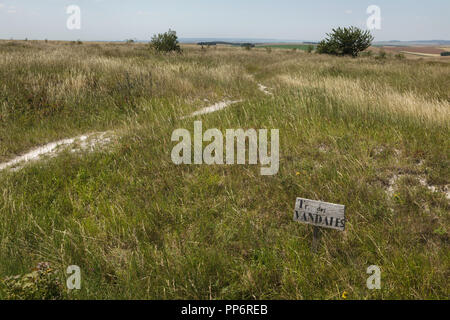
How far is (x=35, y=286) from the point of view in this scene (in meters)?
2.33

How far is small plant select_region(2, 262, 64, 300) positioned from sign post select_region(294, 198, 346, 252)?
236 centimetres

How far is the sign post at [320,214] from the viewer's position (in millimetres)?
2508

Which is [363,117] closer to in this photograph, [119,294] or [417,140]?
[417,140]


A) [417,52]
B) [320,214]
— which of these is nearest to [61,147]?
[320,214]

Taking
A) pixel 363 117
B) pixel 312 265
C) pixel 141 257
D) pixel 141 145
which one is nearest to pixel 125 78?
pixel 141 145

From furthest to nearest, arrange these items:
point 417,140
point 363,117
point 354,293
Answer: point 363,117, point 417,140, point 354,293

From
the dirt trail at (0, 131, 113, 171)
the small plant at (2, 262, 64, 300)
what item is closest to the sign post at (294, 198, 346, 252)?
the small plant at (2, 262, 64, 300)

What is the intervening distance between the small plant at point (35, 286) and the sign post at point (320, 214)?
2.36m

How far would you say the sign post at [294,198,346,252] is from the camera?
2508 millimetres

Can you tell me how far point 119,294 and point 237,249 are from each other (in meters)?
1.27

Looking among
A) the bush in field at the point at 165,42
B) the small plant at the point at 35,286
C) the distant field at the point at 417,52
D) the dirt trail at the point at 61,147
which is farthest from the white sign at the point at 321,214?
the distant field at the point at 417,52

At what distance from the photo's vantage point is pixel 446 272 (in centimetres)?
245

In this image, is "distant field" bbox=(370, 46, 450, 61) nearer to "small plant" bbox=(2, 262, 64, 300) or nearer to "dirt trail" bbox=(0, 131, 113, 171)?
"dirt trail" bbox=(0, 131, 113, 171)

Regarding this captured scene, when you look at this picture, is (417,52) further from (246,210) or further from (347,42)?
(246,210)
